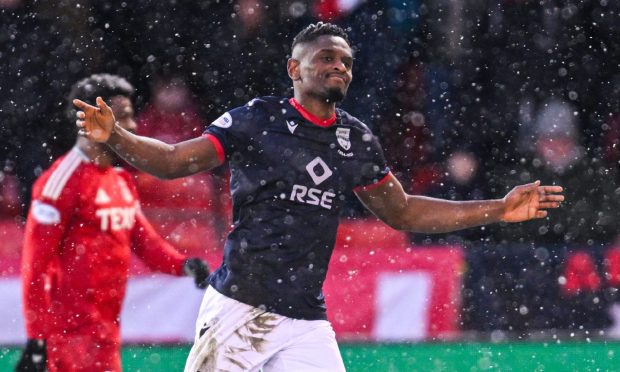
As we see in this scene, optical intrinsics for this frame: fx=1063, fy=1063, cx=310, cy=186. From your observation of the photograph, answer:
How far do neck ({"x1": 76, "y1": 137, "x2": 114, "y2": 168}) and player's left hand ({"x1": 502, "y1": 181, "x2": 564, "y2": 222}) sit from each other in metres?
2.01

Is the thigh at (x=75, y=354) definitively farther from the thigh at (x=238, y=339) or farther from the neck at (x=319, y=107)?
the neck at (x=319, y=107)

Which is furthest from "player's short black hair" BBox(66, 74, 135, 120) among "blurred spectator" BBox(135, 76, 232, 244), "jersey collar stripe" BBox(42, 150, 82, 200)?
"blurred spectator" BBox(135, 76, 232, 244)

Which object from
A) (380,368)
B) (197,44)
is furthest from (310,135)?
(197,44)

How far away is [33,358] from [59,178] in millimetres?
834

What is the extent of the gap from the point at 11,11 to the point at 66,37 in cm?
53

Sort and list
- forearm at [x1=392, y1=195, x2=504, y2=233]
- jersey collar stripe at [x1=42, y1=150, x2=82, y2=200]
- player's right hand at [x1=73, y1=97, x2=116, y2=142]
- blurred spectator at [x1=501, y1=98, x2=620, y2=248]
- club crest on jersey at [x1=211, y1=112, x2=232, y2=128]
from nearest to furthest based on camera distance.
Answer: player's right hand at [x1=73, y1=97, x2=116, y2=142]
club crest on jersey at [x1=211, y1=112, x2=232, y2=128]
forearm at [x1=392, y1=195, x2=504, y2=233]
jersey collar stripe at [x1=42, y1=150, x2=82, y2=200]
blurred spectator at [x1=501, y1=98, x2=620, y2=248]

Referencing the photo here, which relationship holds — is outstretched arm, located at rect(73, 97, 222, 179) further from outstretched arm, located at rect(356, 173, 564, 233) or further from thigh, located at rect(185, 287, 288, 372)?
outstretched arm, located at rect(356, 173, 564, 233)

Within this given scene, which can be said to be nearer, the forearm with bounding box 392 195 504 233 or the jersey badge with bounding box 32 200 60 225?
the forearm with bounding box 392 195 504 233

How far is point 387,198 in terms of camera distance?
4.26 metres

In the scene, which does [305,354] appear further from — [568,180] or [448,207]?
[568,180]

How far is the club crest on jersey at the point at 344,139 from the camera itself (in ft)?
13.1

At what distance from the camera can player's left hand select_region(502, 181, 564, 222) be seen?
4242 mm

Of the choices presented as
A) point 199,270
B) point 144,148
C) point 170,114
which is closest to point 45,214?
point 199,270

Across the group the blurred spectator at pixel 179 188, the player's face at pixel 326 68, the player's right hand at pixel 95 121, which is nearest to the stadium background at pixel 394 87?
the blurred spectator at pixel 179 188
